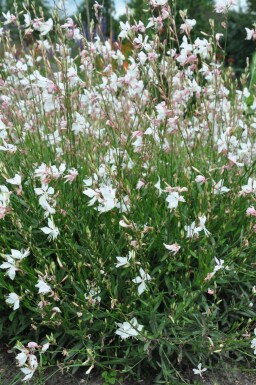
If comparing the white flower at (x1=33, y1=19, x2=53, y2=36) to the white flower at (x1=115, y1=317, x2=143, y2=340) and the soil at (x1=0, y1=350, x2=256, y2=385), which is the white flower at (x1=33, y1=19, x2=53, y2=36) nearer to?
the white flower at (x1=115, y1=317, x2=143, y2=340)

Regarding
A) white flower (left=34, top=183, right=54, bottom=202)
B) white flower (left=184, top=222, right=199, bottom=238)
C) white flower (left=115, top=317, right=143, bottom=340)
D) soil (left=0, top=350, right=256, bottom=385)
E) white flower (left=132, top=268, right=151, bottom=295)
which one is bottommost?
soil (left=0, top=350, right=256, bottom=385)

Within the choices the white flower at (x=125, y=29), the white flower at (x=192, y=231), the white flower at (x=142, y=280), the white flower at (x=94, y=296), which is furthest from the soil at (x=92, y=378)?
the white flower at (x=125, y=29)

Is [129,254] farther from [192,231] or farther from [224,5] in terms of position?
[224,5]

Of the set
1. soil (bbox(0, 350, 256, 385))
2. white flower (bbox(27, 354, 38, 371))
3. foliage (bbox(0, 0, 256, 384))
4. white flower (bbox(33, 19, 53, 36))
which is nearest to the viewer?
white flower (bbox(27, 354, 38, 371))

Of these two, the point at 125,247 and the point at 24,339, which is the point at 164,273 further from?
the point at 24,339

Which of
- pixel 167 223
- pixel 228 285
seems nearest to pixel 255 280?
pixel 228 285

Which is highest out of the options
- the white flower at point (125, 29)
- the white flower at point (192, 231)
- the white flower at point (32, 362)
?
the white flower at point (125, 29)

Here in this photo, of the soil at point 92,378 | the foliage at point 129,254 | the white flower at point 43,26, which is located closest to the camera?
the foliage at point 129,254

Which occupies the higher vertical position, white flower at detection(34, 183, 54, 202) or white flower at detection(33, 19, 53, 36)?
white flower at detection(33, 19, 53, 36)

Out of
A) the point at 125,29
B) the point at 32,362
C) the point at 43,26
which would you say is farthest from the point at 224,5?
the point at 32,362

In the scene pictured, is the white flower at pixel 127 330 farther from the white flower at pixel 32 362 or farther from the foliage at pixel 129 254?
the white flower at pixel 32 362

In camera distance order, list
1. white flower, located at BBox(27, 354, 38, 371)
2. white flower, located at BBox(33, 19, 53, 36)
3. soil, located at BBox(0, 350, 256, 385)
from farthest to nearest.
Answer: white flower, located at BBox(33, 19, 53, 36) < soil, located at BBox(0, 350, 256, 385) < white flower, located at BBox(27, 354, 38, 371)

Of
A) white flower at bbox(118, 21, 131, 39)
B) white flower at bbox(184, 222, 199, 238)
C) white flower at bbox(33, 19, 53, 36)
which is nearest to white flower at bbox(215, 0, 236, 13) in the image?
white flower at bbox(118, 21, 131, 39)

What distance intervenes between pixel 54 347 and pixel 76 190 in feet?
2.53
